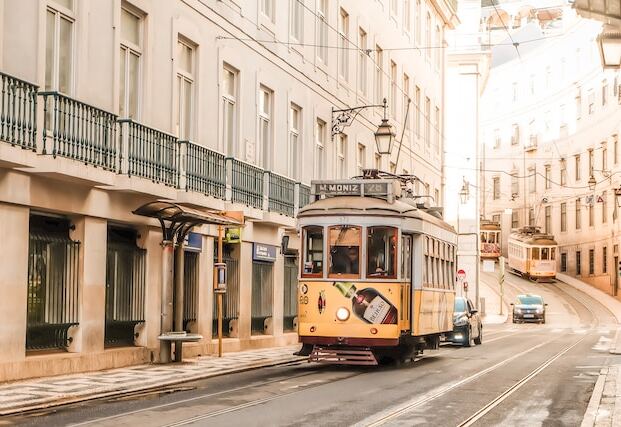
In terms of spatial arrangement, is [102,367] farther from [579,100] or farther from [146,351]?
[579,100]

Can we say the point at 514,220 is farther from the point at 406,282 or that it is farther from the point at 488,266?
the point at 406,282

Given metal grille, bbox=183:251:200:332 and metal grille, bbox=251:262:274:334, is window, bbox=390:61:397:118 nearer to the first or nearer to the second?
metal grille, bbox=251:262:274:334

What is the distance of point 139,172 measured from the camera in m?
19.5

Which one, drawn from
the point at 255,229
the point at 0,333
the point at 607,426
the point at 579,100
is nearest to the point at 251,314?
the point at 255,229

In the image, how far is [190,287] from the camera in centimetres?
2320

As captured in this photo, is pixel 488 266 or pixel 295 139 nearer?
pixel 295 139

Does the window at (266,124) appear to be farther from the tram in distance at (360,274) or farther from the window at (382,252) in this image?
the window at (382,252)

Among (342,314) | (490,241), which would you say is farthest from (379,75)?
(490,241)

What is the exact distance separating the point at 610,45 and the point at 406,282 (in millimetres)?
10815

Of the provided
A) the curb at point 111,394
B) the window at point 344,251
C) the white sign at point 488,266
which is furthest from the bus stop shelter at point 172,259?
the white sign at point 488,266

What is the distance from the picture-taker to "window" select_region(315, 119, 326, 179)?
32.8 meters

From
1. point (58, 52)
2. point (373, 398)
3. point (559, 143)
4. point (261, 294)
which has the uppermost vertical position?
point (559, 143)

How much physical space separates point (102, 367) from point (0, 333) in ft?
10.7

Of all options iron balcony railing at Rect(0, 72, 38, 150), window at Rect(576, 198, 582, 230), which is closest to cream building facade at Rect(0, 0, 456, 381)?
iron balcony railing at Rect(0, 72, 38, 150)
